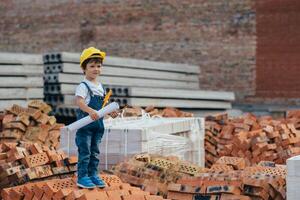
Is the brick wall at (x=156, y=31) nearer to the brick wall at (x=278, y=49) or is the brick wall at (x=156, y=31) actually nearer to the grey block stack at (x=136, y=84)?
the brick wall at (x=278, y=49)

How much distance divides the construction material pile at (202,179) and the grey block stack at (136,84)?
4.93 meters

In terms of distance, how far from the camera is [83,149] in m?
6.09

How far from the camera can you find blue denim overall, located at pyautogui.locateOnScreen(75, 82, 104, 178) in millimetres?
6082

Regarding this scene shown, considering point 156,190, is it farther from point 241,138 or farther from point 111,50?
point 111,50

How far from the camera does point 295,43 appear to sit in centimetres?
1573

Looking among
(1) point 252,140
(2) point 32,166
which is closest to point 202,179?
(2) point 32,166

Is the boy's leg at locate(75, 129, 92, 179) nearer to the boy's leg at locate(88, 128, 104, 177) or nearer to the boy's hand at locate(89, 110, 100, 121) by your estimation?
the boy's leg at locate(88, 128, 104, 177)

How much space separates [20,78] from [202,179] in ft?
20.7

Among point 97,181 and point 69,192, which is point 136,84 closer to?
point 97,181

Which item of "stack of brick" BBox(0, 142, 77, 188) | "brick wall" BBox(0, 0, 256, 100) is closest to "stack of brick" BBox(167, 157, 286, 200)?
"stack of brick" BBox(0, 142, 77, 188)

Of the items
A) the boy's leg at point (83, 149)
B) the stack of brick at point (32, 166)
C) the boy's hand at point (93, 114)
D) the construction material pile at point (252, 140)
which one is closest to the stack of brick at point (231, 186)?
the boy's leg at point (83, 149)

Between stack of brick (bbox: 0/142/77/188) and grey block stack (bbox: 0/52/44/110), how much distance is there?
185 inches

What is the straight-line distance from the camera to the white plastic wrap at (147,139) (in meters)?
7.88

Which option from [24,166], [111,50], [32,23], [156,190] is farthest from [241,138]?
[32,23]
